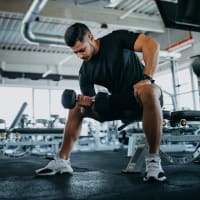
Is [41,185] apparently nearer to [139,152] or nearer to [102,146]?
[139,152]

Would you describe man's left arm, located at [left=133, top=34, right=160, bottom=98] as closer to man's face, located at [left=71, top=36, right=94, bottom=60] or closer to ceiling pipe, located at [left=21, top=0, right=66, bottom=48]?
man's face, located at [left=71, top=36, right=94, bottom=60]

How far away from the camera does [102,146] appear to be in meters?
6.54

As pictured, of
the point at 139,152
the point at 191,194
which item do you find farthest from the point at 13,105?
the point at 191,194

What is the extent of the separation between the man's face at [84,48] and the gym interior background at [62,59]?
0.56 m

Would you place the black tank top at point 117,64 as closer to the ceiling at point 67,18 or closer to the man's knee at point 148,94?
the man's knee at point 148,94

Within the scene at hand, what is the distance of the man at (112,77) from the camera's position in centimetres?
137

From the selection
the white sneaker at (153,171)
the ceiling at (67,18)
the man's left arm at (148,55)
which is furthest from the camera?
the ceiling at (67,18)

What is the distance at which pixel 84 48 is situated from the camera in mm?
1548

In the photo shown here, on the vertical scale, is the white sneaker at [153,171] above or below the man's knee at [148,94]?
below

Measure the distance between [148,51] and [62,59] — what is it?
7.65 m

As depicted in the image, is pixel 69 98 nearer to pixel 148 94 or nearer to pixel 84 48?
pixel 84 48

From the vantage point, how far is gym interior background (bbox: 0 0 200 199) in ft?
13.6

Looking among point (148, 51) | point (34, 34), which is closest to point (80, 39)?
point (148, 51)

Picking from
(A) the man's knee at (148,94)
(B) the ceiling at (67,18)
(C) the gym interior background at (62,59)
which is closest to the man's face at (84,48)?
(A) the man's knee at (148,94)
